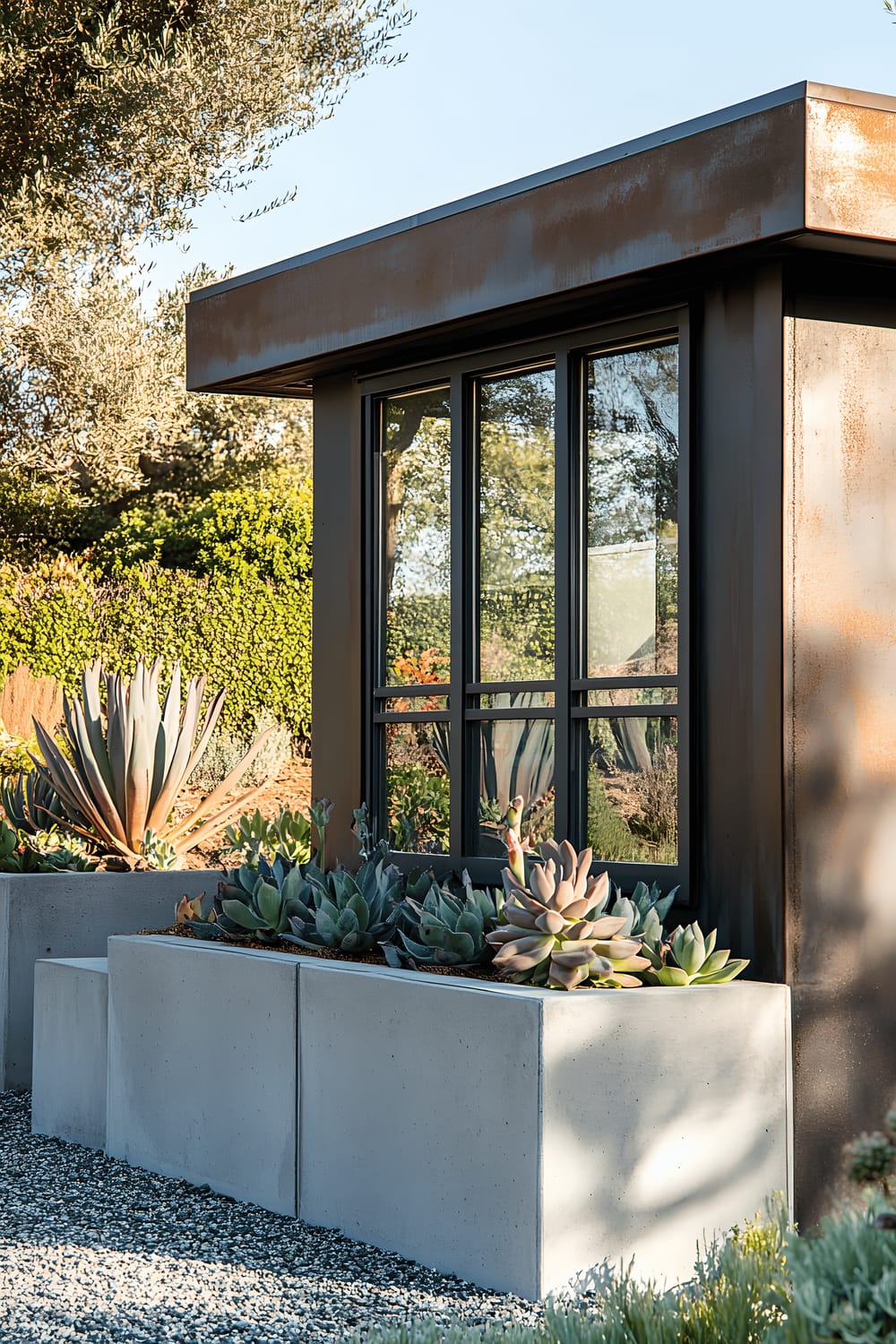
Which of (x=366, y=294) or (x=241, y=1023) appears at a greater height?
(x=366, y=294)

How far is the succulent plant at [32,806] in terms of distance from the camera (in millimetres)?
7551

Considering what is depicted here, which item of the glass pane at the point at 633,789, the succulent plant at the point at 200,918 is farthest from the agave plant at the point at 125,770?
the glass pane at the point at 633,789

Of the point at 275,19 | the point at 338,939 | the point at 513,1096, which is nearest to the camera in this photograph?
the point at 513,1096

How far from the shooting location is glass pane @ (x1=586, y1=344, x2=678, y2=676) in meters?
4.96

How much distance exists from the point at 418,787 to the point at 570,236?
7.20ft

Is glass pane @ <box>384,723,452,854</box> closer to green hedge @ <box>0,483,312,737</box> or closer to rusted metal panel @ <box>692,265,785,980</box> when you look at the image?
rusted metal panel @ <box>692,265,785,980</box>

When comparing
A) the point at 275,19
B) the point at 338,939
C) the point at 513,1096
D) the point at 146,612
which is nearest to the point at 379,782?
the point at 338,939

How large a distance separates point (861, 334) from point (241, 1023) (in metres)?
2.89

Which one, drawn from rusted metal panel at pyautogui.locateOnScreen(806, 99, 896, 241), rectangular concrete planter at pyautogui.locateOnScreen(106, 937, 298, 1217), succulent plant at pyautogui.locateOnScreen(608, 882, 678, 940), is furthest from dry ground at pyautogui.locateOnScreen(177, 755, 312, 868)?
rusted metal panel at pyautogui.locateOnScreen(806, 99, 896, 241)

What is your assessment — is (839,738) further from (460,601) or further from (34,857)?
(34,857)

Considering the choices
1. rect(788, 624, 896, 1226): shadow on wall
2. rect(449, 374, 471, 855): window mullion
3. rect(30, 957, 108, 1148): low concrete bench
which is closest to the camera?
rect(788, 624, 896, 1226): shadow on wall

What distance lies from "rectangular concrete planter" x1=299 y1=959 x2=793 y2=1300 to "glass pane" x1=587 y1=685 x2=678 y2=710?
1.10 m

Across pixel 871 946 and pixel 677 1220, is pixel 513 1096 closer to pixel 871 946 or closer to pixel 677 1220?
pixel 677 1220

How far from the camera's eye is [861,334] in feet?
15.3
